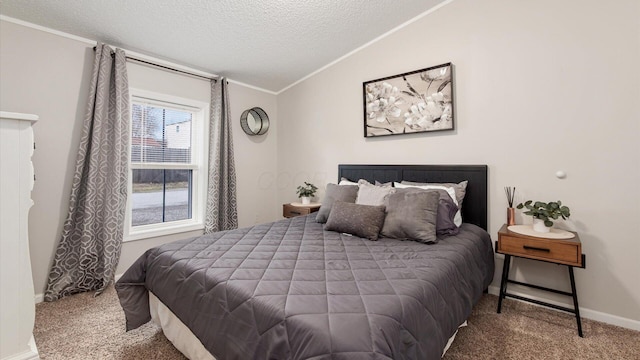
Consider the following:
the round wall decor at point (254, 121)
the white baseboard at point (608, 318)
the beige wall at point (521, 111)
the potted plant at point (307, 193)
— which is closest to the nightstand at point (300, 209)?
the potted plant at point (307, 193)

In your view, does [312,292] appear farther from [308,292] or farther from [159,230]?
[159,230]

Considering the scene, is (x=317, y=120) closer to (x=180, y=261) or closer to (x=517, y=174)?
(x=517, y=174)

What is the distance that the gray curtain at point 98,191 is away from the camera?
8.07 feet

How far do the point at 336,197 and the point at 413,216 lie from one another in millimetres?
828

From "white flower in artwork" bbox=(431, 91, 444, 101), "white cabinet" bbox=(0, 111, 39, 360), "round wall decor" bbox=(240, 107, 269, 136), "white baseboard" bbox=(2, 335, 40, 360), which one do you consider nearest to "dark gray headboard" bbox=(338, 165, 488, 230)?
"white flower in artwork" bbox=(431, 91, 444, 101)

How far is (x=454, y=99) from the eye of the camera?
2.65 m

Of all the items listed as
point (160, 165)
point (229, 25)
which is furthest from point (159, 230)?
point (229, 25)

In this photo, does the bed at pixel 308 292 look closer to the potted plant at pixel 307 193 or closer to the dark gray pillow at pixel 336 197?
the dark gray pillow at pixel 336 197

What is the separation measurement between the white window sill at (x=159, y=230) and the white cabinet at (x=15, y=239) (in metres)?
1.58

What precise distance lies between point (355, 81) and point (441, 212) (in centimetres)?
195

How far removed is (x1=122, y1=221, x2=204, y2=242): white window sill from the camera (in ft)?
9.65

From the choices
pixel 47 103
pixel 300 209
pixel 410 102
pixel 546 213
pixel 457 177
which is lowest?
pixel 300 209

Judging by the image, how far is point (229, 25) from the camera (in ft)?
8.52

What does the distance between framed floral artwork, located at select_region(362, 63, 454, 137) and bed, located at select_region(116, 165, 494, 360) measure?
1.12 m
